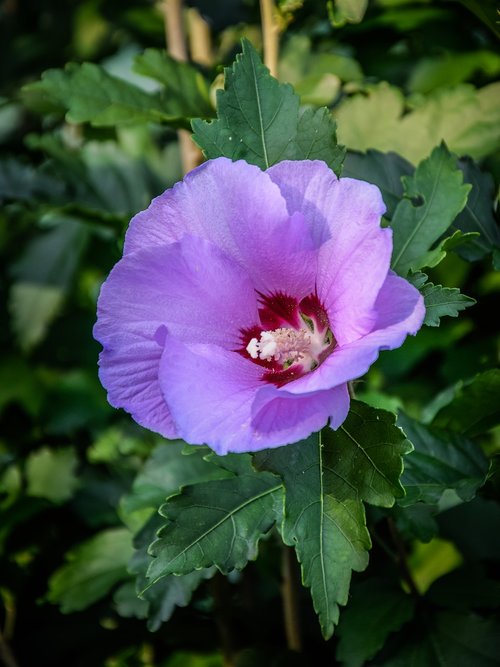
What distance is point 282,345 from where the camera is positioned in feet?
2.61

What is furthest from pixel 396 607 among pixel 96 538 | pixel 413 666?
pixel 96 538

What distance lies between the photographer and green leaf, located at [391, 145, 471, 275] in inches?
30.9

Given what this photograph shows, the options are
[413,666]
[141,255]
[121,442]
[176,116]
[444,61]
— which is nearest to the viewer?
[141,255]

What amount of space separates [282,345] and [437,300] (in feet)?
0.53

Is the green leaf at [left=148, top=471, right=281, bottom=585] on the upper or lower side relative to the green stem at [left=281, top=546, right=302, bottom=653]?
upper

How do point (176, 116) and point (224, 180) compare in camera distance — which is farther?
point (176, 116)

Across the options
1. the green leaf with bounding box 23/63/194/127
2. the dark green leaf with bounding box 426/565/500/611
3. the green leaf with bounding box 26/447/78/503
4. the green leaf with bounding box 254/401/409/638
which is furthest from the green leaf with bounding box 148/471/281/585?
the green leaf with bounding box 26/447/78/503

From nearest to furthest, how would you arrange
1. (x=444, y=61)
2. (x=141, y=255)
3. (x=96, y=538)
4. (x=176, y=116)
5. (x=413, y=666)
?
(x=141, y=255), (x=413, y=666), (x=176, y=116), (x=96, y=538), (x=444, y=61)

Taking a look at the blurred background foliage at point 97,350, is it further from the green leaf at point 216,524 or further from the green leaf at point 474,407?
the green leaf at point 216,524

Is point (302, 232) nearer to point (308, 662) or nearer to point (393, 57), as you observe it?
point (308, 662)

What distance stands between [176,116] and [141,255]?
361 mm

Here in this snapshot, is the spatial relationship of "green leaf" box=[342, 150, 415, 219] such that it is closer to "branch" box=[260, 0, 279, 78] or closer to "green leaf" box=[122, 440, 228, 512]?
"branch" box=[260, 0, 279, 78]

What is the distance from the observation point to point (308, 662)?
1.04 metres

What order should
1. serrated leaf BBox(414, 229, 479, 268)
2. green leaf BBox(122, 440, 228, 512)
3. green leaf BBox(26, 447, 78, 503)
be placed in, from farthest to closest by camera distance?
green leaf BBox(26, 447, 78, 503), green leaf BBox(122, 440, 228, 512), serrated leaf BBox(414, 229, 479, 268)
